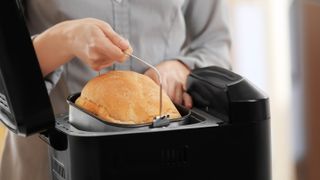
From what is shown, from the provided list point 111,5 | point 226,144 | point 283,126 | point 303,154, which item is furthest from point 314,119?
point 283,126

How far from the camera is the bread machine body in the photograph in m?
0.55

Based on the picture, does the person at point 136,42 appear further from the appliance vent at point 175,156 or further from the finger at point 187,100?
the appliance vent at point 175,156

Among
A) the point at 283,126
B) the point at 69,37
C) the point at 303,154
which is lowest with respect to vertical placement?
the point at 283,126

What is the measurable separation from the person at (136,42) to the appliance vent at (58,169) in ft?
0.61

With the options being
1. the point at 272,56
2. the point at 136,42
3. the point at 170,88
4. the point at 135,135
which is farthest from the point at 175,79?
the point at 272,56

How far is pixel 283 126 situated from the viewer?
237cm

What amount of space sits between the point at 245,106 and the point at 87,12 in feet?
1.16

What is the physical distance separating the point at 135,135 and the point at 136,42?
37 cm

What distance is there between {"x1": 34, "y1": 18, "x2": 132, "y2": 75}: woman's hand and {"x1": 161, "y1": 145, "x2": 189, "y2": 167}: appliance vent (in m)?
0.12

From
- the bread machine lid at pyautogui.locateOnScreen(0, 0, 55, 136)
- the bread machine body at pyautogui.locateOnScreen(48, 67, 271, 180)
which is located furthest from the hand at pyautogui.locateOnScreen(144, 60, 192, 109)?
the bread machine lid at pyautogui.locateOnScreen(0, 0, 55, 136)

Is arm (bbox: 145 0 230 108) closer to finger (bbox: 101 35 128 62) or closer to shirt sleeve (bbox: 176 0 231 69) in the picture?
shirt sleeve (bbox: 176 0 231 69)

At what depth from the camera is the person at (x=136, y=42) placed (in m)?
0.85

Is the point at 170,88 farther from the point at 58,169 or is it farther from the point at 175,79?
the point at 58,169

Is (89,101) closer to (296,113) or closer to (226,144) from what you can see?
(226,144)
